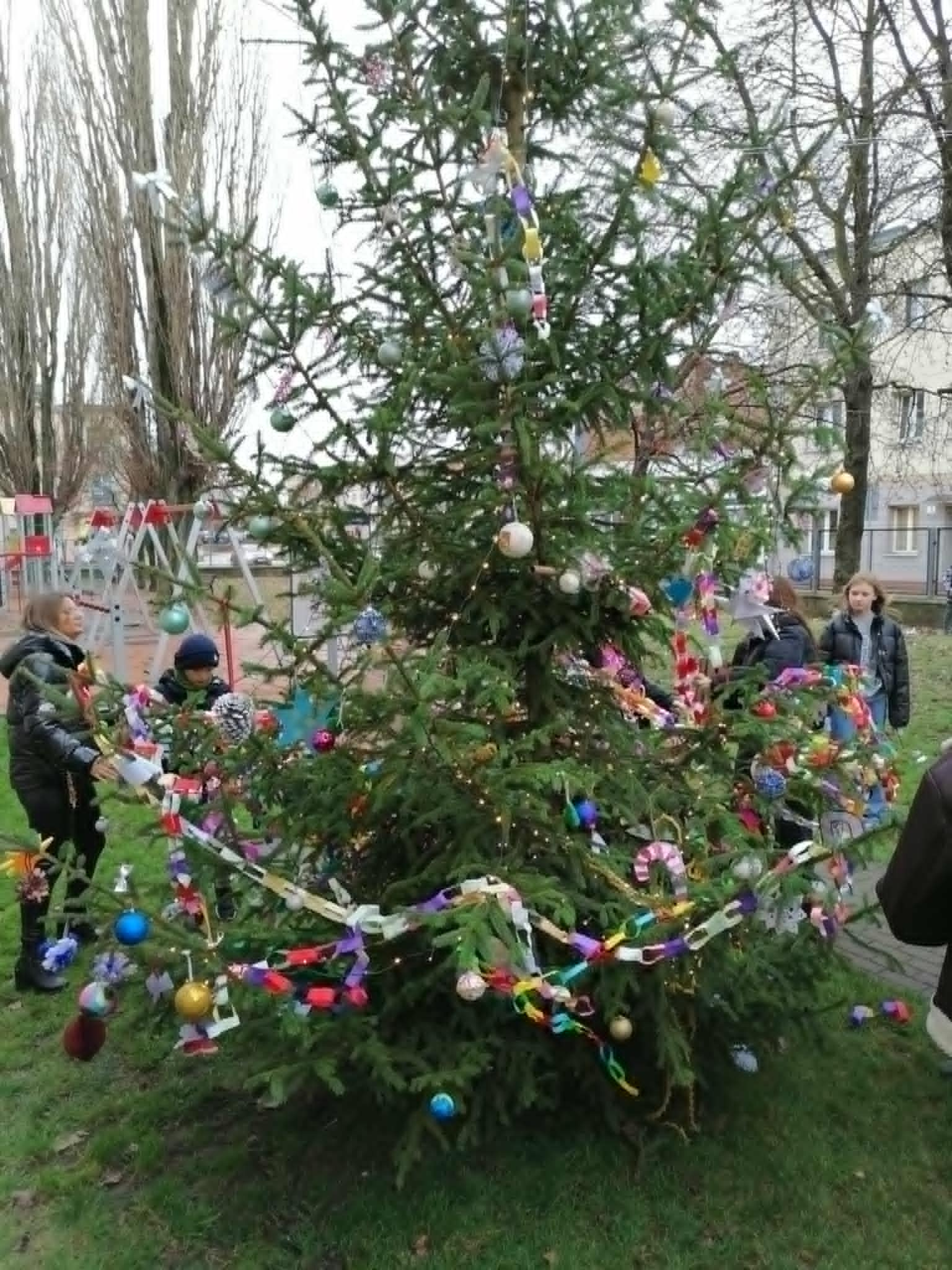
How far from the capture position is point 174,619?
313cm

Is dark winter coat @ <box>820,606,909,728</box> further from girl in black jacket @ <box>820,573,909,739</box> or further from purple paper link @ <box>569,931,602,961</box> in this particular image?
purple paper link @ <box>569,931,602,961</box>

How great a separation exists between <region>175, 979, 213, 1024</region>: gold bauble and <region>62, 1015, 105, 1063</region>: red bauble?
2.62 feet

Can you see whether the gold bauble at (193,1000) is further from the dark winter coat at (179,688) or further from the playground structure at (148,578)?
the dark winter coat at (179,688)

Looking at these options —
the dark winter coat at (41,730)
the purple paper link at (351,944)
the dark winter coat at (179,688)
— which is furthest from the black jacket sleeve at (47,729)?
the purple paper link at (351,944)

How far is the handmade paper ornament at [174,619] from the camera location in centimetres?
309

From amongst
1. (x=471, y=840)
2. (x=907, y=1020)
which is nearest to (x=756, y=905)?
(x=471, y=840)

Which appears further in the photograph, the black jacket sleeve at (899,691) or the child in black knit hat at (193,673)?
the black jacket sleeve at (899,691)

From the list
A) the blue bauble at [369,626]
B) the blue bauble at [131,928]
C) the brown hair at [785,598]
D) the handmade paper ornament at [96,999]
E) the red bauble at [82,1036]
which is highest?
the blue bauble at [369,626]

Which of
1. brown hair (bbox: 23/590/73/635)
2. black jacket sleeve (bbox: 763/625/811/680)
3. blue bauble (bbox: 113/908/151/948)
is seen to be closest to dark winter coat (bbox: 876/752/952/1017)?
blue bauble (bbox: 113/908/151/948)

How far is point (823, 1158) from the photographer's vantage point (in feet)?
11.4

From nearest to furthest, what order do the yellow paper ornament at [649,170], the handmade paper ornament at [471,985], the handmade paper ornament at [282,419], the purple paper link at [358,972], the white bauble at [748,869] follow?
the handmade paper ornament at [471,985] < the purple paper link at [358,972] < the white bauble at [748,869] < the yellow paper ornament at [649,170] < the handmade paper ornament at [282,419]

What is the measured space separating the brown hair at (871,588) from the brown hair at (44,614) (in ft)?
14.7

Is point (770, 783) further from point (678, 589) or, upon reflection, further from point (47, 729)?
point (47, 729)

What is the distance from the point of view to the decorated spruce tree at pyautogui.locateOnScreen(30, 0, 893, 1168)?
3105 mm
